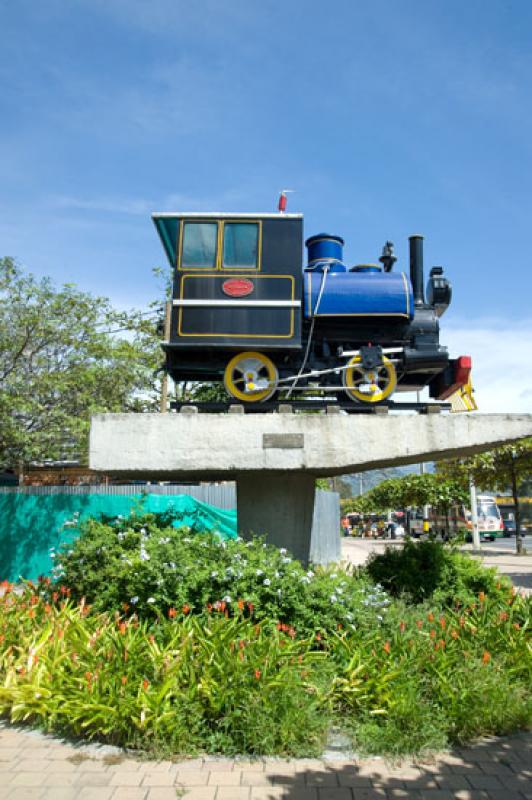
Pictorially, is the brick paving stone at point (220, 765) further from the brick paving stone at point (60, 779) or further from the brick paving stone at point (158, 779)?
the brick paving stone at point (60, 779)

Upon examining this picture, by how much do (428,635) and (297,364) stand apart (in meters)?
3.87

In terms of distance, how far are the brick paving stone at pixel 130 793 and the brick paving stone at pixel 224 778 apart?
42cm

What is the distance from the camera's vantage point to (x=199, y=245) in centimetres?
761

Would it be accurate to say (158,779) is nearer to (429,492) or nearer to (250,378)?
(250,378)

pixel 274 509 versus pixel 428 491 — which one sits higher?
pixel 428 491

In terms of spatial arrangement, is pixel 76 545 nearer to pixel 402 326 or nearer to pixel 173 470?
pixel 173 470

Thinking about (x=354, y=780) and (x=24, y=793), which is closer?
(x=24, y=793)

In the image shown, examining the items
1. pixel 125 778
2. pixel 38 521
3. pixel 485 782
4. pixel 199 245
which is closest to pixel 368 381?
pixel 199 245

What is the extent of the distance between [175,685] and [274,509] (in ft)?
11.1

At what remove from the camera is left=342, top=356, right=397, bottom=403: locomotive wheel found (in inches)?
305

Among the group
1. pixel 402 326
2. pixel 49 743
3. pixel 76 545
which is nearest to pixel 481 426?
pixel 402 326

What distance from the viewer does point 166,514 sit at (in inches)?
295

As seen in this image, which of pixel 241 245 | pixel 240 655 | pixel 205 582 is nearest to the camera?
pixel 240 655

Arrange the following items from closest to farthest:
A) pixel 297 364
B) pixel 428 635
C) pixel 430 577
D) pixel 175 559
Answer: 1. pixel 428 635
2. pixel 175 559
3. pixel 430 577
4. pixel 297 364
